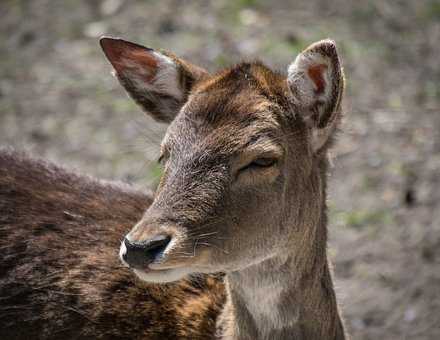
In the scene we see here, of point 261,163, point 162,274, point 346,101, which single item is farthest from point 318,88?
point 346,101

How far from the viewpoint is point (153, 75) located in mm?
5145

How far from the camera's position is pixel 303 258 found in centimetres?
480

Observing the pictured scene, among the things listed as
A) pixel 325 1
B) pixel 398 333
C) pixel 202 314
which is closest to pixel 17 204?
pixel 202 314

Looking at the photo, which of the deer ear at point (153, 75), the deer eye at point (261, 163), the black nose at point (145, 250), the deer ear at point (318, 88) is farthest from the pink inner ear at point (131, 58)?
the black nose at point (145, 250)

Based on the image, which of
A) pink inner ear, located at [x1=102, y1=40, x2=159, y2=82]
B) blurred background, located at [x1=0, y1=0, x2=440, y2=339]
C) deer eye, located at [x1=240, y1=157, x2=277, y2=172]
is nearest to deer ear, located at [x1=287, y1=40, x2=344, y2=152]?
deer eye, located at [x1=240, y1=157, x2=277, y2=172]

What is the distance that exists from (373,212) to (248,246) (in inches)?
146

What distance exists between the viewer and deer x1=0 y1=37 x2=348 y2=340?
439 centimetres

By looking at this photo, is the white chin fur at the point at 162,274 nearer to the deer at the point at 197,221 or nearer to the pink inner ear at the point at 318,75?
the deer at the point at 197,221

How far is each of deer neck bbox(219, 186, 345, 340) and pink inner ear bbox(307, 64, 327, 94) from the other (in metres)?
0.58

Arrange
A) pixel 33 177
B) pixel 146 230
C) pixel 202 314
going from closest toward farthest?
pixel 146 230, pixel 202 314, pixel 33 177

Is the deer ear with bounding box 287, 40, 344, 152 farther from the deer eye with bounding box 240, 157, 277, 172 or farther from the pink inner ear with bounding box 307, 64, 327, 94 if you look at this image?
the deer eye with bounding box 240, 157, 277, 172

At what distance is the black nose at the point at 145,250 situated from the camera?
4.11 metres

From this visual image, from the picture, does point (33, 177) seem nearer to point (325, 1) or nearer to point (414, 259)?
point (414, 259)

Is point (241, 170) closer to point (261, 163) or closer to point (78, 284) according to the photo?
point (261, 163)
